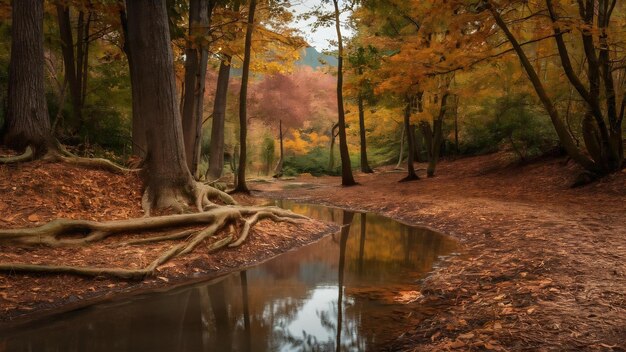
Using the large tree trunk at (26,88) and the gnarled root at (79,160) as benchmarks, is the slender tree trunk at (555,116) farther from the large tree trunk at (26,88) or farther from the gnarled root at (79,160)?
the large tree trunk at (26,88)

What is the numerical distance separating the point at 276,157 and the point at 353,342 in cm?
3225

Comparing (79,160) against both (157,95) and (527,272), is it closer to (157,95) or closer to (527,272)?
(157,95)

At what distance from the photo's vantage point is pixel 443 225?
951 cm

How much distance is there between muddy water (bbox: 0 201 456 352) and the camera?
370 cm

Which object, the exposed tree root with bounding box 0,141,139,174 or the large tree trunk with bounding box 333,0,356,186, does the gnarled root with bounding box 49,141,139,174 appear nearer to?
the exposed tree root with bounding box 0,141,139,174

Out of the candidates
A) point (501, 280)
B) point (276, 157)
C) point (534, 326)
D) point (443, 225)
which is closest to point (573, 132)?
point (443, 225)

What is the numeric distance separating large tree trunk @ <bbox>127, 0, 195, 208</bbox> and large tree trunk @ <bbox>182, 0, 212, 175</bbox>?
326 cm

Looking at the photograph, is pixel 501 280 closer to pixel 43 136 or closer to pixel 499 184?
pixel 43 136

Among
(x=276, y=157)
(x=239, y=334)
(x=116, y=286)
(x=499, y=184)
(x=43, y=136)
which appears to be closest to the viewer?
(x=239, y=334)

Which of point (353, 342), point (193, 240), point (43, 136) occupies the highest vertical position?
point (43, 136)

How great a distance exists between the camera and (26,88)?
7.54 m

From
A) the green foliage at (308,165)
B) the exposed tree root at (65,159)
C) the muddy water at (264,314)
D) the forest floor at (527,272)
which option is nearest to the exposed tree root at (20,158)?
the exposed tree root at (65,159)

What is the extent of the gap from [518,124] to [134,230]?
1316cm

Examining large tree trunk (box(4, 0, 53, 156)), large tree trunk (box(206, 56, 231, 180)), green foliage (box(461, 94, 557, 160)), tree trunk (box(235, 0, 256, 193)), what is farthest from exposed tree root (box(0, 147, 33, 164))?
green foliage (box(461, 94, 557, 160))
